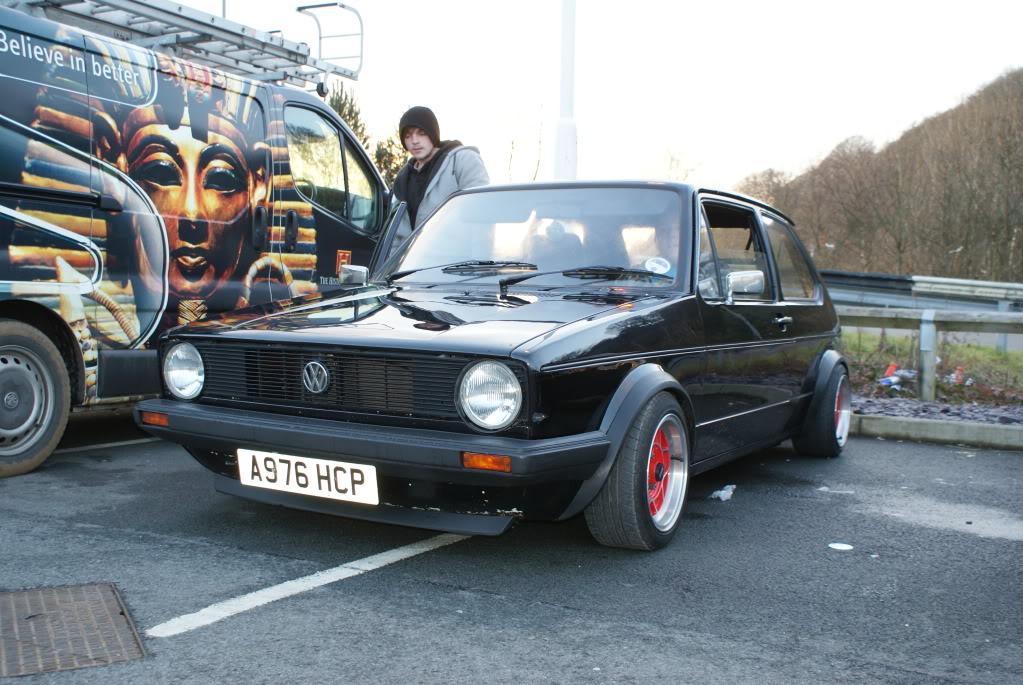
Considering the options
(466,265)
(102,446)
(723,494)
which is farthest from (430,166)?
(723,494)

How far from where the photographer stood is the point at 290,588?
3.41 meters

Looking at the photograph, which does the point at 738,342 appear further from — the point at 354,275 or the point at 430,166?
the point at 430,166

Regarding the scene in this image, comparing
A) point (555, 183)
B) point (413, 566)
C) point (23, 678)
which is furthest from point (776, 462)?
point (23, 678)

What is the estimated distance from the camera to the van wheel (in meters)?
5.09

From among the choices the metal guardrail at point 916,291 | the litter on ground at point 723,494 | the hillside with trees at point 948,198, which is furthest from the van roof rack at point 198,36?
the hillside with trees at point 948,198

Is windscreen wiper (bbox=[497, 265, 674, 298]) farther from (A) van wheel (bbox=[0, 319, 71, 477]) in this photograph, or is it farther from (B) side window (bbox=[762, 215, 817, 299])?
(A) van wheel (bbox=[0, 319, 71, 477])

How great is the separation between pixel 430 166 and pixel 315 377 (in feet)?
11.2

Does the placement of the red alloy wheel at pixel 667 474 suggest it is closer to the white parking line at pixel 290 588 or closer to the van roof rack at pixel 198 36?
the white parking line at pixel 290 588

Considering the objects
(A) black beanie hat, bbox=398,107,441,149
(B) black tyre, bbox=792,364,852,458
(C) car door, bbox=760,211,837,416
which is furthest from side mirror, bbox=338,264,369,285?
(B) black tyre, bbox=792,364,852,458

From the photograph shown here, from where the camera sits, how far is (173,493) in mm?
4875

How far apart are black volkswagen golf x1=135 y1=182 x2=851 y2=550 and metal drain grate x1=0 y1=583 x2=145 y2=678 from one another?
783 millimetres

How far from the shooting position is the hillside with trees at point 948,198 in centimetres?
2470

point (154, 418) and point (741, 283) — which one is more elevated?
point (741, 283)

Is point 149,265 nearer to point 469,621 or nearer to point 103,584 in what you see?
point 103,584
